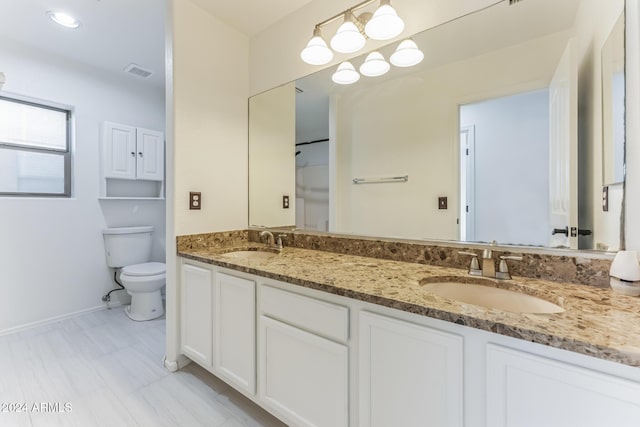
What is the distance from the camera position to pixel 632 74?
3.12 ft

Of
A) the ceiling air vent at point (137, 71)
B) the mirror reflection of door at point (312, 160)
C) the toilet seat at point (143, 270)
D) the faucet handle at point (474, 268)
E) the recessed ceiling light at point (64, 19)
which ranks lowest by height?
the toilet seat at point (143, 270)

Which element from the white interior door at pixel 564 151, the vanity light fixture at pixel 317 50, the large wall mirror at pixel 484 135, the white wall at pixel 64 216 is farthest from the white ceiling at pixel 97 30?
the white interior door at pixel 564 151

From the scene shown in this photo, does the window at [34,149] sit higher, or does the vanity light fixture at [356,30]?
the vanity light fixture at [356,30]

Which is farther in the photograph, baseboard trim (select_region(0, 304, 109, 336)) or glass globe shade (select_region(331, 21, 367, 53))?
baseboard trim (select_region(0, 304, 109, 336))

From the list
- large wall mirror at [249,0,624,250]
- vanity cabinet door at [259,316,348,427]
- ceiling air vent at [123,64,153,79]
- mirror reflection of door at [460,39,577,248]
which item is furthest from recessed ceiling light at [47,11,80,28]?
mirror reflection of door at [460,39,577,248]

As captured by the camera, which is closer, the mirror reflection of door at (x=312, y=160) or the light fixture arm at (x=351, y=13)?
the light fixture arm at (x=351, y=13)

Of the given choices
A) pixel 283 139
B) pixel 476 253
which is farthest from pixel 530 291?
pixel 283 139

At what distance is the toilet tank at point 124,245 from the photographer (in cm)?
269

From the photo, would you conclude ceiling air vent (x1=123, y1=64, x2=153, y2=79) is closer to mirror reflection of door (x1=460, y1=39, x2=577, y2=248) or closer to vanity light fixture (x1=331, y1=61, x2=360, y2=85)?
vanity light fixture (x1=331, y1=61, x2=360, y2=85)

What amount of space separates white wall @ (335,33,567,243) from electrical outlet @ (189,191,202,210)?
0.92 meters

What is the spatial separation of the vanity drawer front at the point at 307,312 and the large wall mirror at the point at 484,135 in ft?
2.14

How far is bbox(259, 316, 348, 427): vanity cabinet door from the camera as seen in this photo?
1040mm

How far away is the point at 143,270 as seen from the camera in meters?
2.50

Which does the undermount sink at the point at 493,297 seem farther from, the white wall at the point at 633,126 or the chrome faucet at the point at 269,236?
the chrome faucet at the point at 269,236
